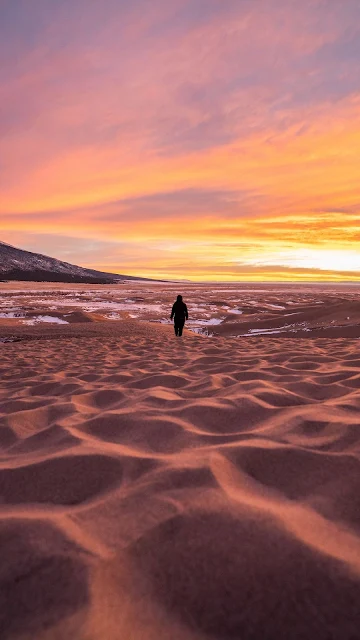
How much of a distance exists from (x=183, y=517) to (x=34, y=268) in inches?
5878

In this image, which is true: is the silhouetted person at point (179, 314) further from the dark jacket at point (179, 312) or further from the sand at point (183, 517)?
the sand at point (183, 517)

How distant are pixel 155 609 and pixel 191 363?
4.38 metres

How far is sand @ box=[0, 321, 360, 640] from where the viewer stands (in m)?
1.15

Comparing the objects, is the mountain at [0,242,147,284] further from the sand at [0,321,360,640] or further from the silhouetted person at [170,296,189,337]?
the sand at [0,321,360,640]

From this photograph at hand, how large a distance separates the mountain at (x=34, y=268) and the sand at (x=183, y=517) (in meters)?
120

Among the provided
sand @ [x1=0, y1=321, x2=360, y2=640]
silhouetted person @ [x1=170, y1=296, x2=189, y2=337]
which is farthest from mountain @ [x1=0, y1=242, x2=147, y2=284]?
sand @ [x1=0, y1=321, x2=360, y2=640]

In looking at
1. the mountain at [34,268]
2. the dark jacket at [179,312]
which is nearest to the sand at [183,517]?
the dark jacket at [179,312]

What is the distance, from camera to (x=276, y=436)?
241 cm

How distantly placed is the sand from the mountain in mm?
119701

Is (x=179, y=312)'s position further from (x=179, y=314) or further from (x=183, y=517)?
(x=183, y=517)

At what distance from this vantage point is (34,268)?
14050 centimetres

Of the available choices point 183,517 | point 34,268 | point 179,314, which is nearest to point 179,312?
point 179,314

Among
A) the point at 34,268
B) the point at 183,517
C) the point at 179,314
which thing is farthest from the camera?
the point at 34,268

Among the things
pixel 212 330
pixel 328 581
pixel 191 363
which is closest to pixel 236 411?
pixel 328 581
